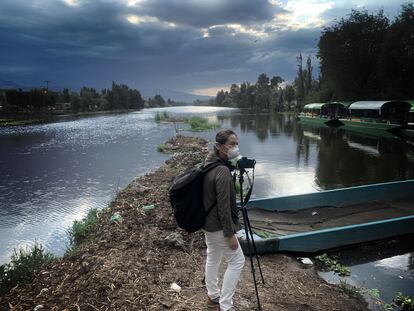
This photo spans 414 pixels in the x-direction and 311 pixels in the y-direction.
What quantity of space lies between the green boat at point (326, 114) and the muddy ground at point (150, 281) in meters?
45.3

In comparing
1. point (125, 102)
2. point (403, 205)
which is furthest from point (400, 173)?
point (125, 102)

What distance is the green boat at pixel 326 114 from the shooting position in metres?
49.8

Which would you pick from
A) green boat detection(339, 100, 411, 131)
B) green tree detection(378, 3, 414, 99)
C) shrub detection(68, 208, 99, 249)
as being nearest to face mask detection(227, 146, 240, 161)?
shrub detection(68, 208, 99, 249)

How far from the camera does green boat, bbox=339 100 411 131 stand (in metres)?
36.5

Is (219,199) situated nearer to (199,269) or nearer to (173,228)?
(199,269)

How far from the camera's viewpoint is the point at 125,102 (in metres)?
192

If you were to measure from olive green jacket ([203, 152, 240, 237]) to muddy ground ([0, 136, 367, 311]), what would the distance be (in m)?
1.55

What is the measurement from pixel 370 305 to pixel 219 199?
3970 millimetres

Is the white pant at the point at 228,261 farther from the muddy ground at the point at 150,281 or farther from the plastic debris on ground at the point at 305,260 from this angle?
the plastic debris on ground at the point at 305,260

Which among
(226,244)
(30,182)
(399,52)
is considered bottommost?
(30,182)

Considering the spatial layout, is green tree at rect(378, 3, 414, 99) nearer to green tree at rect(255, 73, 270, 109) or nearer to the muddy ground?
the muddy ground

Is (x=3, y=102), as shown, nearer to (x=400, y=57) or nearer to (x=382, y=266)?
(x=400, y=57)

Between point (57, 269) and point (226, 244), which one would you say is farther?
point (57, 269)

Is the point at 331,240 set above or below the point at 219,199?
below
